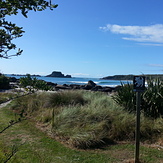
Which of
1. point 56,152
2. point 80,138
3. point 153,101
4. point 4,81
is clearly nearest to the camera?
point 56,152

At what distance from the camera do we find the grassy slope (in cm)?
443

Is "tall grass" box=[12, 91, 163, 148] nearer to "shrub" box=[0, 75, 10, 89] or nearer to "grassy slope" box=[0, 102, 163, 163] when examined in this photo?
"grassy slope" box=[0, 102, 163, 163]

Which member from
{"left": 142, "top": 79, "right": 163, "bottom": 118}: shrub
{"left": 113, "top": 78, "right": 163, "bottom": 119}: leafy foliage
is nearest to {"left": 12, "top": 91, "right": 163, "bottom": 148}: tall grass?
{"left": 113, "top": 78, "right": 163, "bottom": 119}: leafy foliage

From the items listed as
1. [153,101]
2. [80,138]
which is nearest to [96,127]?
[80,138]

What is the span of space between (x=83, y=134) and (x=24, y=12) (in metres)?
4.00

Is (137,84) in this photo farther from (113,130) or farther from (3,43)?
(3,43)

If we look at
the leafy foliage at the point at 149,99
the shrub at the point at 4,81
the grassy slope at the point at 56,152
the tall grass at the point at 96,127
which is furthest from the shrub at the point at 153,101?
the shrub at the point at 4,81

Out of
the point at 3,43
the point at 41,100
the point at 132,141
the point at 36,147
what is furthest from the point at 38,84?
the point at 41,100

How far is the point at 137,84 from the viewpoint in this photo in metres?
4.26

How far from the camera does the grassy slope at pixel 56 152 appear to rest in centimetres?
443

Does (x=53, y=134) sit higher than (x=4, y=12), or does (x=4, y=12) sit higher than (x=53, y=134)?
(x=4, y=12)

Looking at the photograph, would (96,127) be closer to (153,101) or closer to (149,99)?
(153,101)

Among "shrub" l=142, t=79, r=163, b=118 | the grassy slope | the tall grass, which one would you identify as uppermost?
"shrub" l=142, t=79, r=163, b=118

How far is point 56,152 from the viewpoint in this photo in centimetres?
486
